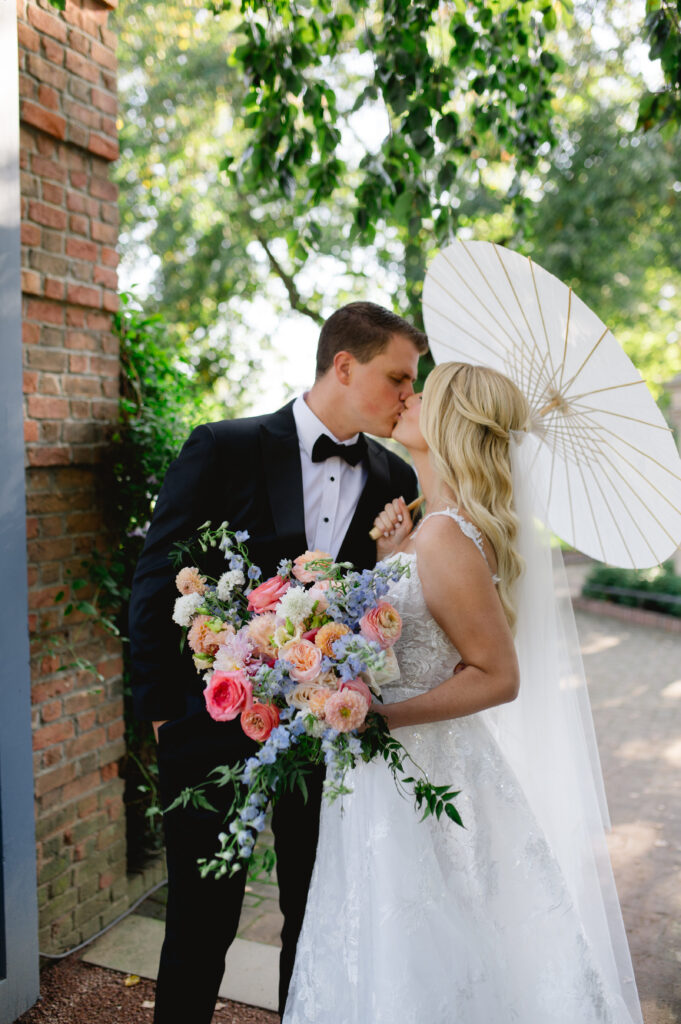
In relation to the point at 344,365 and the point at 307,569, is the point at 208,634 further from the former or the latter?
the point at 344,365

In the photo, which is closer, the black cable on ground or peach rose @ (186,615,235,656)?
peach rose @ (186,615,235,656)

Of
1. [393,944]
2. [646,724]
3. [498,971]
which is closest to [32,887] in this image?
[393,944]

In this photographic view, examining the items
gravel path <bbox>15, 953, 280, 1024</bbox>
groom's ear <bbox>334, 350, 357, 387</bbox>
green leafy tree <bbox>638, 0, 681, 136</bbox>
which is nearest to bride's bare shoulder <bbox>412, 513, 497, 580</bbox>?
groom's ear <bbox>334, 350, 357, 387</bbox>

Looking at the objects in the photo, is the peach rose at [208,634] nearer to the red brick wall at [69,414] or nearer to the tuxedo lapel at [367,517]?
the tuxedo lapel at [367,517]

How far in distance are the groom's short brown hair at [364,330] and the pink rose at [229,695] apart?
1.30 metres

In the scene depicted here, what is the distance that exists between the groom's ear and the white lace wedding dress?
77 centimetres

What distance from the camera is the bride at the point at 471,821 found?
202 centimetres

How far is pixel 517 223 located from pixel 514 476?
110 inches

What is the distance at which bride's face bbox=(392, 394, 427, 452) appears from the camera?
2439 mm

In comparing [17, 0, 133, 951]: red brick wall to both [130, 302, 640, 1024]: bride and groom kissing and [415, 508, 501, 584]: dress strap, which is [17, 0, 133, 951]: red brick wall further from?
[415, 508, 501, 584]: dress strap

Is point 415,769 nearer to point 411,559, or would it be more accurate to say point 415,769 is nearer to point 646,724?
point 411,559

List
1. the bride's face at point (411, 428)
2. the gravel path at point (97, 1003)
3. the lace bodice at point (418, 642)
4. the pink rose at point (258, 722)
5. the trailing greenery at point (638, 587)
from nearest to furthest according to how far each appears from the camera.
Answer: the pink rose at point (258, 722) < the lace bodice at point (418, 642) < the bride's face at point (411, 428) < the gravel path at point (97, 1003) < the trailing greenery at point (638, 587)

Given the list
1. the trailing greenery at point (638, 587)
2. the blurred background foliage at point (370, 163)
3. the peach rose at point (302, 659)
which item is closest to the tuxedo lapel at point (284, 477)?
the peach rose at point (302, 659)

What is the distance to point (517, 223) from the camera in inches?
183
